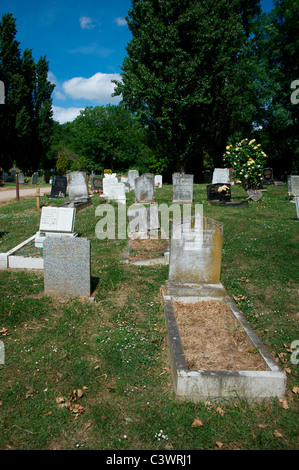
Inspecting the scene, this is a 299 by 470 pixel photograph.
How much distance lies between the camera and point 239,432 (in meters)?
2.94

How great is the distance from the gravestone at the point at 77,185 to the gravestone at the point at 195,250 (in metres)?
11.3

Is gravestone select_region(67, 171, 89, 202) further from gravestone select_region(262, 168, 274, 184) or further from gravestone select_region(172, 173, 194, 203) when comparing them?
gravestone select_region(262, 168, 274, 184)

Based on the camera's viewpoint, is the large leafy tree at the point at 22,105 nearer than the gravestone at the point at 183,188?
No

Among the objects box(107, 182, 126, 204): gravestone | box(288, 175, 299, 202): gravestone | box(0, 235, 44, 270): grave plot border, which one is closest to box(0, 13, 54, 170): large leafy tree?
box(107, 182, 126, 204): gravestone

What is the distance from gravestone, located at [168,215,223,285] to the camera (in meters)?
5.24

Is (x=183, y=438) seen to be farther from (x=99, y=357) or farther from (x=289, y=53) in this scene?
(x=289, y=53)

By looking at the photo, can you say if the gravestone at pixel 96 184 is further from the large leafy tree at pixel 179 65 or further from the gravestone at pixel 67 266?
the gravestone at pixel 67 266

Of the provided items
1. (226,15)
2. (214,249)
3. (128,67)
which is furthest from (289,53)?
(214,249)

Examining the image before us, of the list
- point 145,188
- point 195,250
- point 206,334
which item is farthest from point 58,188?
point 206,334

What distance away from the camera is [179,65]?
75.7 feet

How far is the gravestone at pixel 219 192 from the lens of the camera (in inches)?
595

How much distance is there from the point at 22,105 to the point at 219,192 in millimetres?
30978

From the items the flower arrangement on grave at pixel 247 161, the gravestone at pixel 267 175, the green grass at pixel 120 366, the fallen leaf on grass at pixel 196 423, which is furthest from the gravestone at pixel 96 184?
the fallen leaf on grass at pixel 196 423
